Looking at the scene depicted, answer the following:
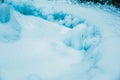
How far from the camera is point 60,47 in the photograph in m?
3.47

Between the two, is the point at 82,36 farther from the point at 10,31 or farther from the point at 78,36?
the point at 10,31

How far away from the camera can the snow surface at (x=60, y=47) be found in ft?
8.36

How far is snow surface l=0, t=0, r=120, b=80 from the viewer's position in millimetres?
2549

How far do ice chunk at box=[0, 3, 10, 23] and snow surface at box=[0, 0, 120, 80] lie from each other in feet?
0.27

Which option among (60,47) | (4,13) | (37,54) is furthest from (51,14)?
(37,54)

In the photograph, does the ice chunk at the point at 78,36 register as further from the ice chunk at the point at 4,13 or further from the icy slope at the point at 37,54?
the ice chunk at the point at 4,13

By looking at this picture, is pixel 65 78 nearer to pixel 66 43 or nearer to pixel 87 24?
pixel 66 43

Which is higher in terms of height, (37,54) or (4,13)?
(4,13)

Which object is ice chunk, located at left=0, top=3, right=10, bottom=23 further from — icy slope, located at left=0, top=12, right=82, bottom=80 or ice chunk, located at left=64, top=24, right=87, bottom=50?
ice chunk, located at left=64, top=24, right=87, bottom=50

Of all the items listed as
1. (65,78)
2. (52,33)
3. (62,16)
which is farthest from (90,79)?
(62,16)

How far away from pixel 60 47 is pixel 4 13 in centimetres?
111

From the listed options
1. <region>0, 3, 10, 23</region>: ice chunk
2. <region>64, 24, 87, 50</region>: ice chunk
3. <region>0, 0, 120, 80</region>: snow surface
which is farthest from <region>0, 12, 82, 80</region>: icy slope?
<region>0, 3, 10, 23</region>: ice chunk

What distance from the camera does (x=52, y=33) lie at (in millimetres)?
3779

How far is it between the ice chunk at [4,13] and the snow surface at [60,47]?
0.08 metres
